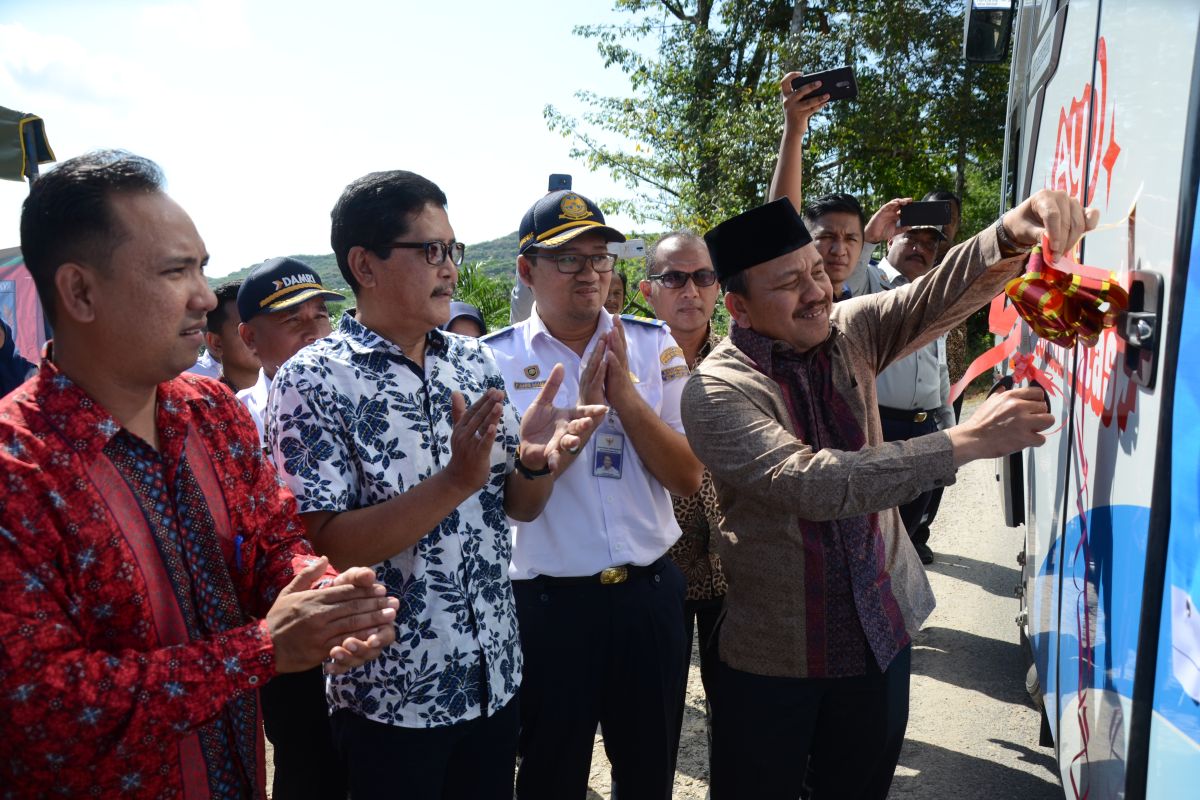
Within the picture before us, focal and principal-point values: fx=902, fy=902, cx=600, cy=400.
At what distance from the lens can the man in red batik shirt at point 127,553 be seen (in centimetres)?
130

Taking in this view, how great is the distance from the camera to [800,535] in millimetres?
2191

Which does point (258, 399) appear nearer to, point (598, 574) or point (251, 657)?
point (598, 574)

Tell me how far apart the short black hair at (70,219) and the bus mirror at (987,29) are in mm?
3136

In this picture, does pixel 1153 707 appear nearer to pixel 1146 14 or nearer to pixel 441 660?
pixel 1146 14

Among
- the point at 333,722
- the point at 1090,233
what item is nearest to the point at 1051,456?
the point at 1090,233

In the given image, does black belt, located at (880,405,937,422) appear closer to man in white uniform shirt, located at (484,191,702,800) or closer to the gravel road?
the gravel road

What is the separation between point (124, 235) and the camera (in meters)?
1.44

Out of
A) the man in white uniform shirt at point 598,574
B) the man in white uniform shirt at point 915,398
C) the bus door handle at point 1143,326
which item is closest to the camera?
the bus door handle at point 1143,326

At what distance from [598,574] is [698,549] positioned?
0.61 meters

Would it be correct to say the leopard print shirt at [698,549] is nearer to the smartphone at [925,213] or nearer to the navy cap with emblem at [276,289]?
the navy cap with emblem at [276,289]

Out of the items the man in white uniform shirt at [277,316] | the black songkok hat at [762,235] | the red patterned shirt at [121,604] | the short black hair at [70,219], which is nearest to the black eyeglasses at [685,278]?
the black songkok hat at [762,235]

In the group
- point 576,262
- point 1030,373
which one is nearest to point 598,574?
point 576,262

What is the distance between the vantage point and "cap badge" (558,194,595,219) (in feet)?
8.75

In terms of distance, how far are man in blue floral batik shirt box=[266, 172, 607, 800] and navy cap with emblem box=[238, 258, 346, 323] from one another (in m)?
1.13
